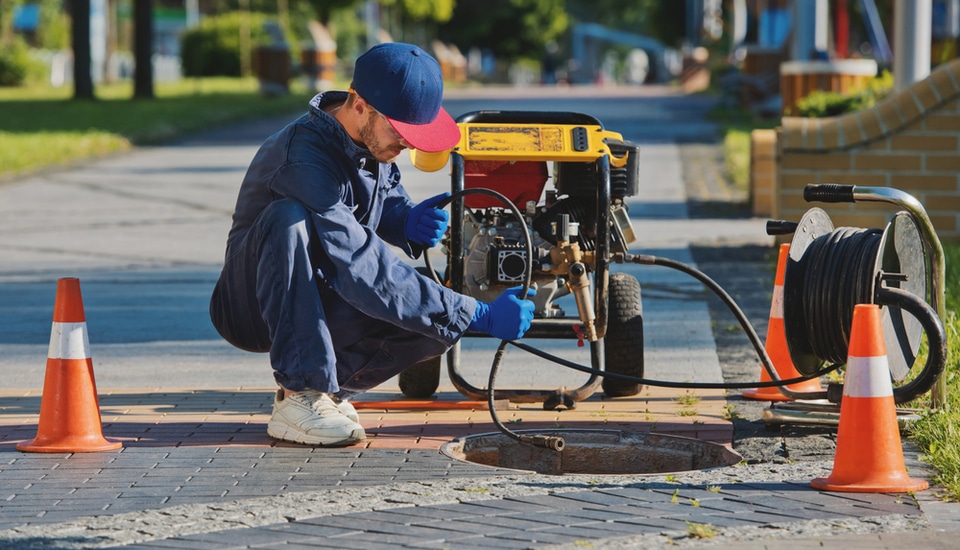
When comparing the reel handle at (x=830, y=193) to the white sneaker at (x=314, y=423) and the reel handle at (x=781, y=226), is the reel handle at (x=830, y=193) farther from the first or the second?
the white sneaker at (x=314, y=423)

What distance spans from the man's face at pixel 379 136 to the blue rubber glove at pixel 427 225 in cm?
30

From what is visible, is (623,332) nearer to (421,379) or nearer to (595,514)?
(421,379)

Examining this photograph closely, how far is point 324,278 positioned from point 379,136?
53 centimetres

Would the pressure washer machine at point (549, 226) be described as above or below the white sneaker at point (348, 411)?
above

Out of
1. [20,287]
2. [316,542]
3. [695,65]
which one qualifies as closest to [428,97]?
[316,542]

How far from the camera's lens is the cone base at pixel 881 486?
4.41 meters

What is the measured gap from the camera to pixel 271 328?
498cm

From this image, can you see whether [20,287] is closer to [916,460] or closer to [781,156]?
[781,156]

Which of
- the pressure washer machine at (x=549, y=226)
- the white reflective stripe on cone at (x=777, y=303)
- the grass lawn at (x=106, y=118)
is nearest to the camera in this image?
the pressure washer machine at (x=549, y=226)

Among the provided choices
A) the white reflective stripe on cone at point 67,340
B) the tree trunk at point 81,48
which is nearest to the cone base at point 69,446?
the white reflective stripe on cone at point 67,340

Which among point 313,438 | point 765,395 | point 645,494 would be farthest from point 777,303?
point 313,438

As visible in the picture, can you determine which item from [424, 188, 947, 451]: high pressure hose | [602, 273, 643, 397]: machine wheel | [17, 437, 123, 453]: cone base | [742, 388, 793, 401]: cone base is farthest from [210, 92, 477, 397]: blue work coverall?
[742, 388, 793, 401]: cone base

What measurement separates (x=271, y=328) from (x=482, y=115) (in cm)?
148

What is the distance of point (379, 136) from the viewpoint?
198 inches
